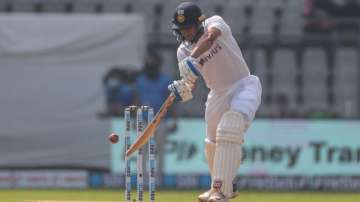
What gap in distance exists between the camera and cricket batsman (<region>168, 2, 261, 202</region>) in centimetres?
686

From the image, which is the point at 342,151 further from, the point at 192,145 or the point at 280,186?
the point at 192,145

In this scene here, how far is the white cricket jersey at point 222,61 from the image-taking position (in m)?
7.15

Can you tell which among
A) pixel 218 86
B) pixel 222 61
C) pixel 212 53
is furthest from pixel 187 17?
pixel 218 86

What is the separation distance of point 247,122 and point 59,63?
727 centimetres

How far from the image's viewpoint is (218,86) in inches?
290

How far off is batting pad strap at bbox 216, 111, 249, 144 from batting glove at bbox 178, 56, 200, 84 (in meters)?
0.35

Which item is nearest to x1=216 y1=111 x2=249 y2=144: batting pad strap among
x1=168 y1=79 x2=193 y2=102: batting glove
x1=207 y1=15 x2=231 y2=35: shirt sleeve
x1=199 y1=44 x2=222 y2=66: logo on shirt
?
x1=168 y1=79 x2=193 y2=102: batting glove

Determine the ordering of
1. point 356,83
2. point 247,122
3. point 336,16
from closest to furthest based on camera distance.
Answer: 1. point 247,122
2. point 356,83
3. point 336,16

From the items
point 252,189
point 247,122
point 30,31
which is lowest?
point 252,189

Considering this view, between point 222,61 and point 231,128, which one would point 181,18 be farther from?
point 231,128

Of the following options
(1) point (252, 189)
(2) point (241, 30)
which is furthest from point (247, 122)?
(2) point (241, 30)

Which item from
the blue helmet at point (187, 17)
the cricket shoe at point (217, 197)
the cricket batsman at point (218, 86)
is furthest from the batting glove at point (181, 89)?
the cricket shoe at point (217, 197)

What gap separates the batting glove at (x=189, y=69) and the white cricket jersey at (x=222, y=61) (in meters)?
0.29

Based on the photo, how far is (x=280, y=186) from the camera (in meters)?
→ 13.6
